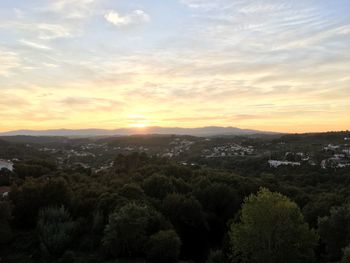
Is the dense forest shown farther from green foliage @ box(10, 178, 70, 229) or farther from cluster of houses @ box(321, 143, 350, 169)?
cluster of houses @ box(321, 143, 350, 169)

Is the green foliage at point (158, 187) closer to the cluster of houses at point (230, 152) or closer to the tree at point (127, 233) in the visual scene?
the tree at point (127, 233)

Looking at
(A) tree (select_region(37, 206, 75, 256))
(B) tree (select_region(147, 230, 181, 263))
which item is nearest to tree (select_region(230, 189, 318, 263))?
(B) tree (select_region(147, 230, 181, 263))

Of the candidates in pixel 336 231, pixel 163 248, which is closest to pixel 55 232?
pixel 163 248

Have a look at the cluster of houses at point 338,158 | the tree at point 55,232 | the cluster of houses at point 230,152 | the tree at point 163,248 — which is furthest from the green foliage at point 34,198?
the cluster of houses at point 230,152

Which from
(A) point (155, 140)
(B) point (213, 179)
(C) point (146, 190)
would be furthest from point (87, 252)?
(A) point (155, 140)

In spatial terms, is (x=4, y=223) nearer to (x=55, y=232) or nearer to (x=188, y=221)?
(x=55, y=232)

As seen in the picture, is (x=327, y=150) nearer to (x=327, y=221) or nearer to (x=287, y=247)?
(x=327, y=221)
